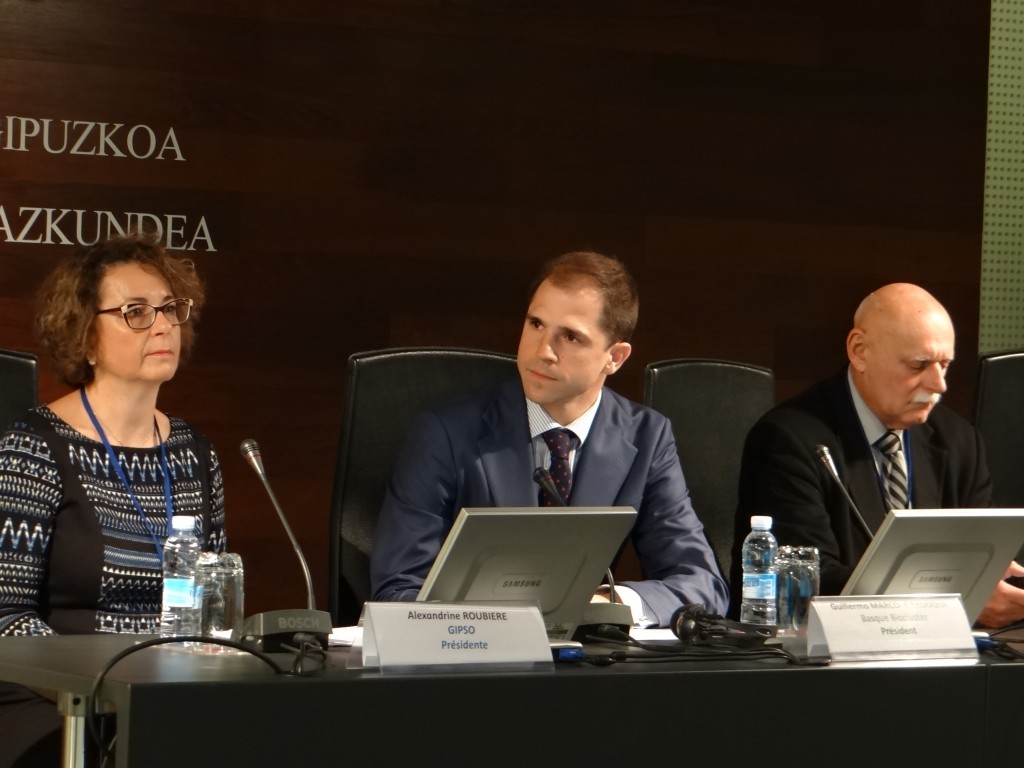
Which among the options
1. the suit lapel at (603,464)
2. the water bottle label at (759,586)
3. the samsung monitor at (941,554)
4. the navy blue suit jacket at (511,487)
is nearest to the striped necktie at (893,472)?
the navy blue suit jacket at (511,487)

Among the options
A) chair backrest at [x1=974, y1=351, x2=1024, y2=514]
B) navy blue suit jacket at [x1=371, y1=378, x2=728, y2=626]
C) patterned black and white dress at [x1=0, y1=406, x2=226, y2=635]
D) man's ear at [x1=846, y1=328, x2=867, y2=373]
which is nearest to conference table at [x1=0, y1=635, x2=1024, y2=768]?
patterned black and white dress at [x1=0, y1=406, x2=226, y2=635]

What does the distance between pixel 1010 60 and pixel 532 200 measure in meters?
1.77

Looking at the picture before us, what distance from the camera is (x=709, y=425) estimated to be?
138 inches

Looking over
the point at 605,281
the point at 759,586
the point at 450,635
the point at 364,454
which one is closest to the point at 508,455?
the point at 364,454

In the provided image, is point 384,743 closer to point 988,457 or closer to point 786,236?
point 988,457

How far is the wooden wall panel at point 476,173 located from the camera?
4188mm

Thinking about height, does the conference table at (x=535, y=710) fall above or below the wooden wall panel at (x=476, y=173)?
below

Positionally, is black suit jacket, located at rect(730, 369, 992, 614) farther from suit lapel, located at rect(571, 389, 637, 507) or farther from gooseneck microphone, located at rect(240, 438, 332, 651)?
gooseneck microphone, located at rect(240, 438, 332, 651)

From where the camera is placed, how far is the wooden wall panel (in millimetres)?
4188

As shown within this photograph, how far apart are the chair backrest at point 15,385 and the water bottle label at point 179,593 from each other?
2.31ft

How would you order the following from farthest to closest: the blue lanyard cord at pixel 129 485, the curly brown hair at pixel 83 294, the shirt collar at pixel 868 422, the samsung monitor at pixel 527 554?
the shirt collar at pixel 868 422 < the curly brown hair at pixel 83 294 < the blue lanyard cord at pixel 129 485 < the samsung monitor at pixel 527 554

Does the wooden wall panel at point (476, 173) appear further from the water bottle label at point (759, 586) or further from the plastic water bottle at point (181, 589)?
the water bottle label at point (759, 586)

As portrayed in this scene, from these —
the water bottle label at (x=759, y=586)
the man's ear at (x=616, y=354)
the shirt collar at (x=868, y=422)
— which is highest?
the man's ear at (x=616, y=354)

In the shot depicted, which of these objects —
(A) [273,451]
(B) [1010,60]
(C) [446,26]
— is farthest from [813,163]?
(A) [273,451]
